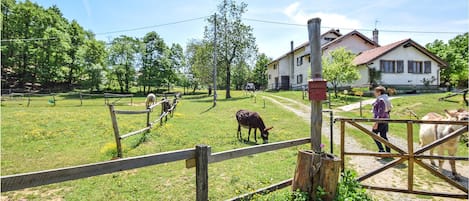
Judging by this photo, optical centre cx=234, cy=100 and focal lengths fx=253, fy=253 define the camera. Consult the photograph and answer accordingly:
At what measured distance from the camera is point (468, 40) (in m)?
43.6

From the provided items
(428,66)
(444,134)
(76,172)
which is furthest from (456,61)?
(76,172)

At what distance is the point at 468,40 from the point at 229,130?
52991 millimetres

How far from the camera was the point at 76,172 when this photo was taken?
2252 mm

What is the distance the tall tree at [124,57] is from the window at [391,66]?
35786mm

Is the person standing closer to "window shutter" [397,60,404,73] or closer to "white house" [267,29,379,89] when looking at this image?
"window shutter" [397,60,404,73]

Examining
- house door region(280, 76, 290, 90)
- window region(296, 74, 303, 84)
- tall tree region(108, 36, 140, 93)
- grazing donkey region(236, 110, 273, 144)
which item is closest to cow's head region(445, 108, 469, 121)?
grazing donkey region(236, 110, 273, 144)

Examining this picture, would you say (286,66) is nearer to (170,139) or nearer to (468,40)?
(468,40)

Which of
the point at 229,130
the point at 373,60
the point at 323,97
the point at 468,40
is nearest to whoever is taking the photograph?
the point at 323,97

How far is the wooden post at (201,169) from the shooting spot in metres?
3.04

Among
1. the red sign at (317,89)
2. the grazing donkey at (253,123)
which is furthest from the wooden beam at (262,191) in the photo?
the grazing donkey at (253,123)

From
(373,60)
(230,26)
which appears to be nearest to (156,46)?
(230,26)

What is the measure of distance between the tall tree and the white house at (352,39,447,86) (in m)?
33.8

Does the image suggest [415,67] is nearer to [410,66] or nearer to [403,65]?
[410,66]

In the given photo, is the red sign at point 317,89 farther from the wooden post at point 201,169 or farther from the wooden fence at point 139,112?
the wooden fence at point 139,112
